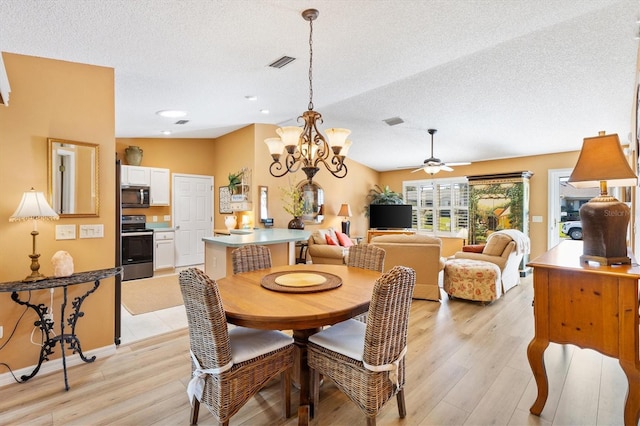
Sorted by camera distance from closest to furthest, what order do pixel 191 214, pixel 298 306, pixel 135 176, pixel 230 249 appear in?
pixel 298 306 → pixel 230 249 → pixel 135 176 → pixel 191 214

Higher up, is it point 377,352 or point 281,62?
point 281,62

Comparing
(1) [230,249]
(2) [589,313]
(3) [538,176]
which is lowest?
(2) [589,313]

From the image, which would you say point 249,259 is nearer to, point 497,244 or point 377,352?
point 377,352

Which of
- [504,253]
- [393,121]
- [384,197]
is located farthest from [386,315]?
[384,197]

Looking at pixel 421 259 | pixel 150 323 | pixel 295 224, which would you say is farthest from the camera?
pixel 295 224

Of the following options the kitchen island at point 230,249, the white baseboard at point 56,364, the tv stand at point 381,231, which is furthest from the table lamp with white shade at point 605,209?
the tv stand at point 381,231

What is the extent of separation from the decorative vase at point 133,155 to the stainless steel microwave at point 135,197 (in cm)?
51

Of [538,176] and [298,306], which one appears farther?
[538,176]

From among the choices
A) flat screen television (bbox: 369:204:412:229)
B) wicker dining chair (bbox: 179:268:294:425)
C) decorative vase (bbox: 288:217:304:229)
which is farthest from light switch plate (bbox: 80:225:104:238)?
flat screen television (bbox: 369:204:412:229)

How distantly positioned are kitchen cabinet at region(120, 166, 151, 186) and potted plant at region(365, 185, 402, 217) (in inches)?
210

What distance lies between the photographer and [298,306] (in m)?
1.75

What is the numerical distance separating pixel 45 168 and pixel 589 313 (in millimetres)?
4013

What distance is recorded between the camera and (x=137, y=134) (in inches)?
223

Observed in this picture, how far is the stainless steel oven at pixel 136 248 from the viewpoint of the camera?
5566 millimetres
